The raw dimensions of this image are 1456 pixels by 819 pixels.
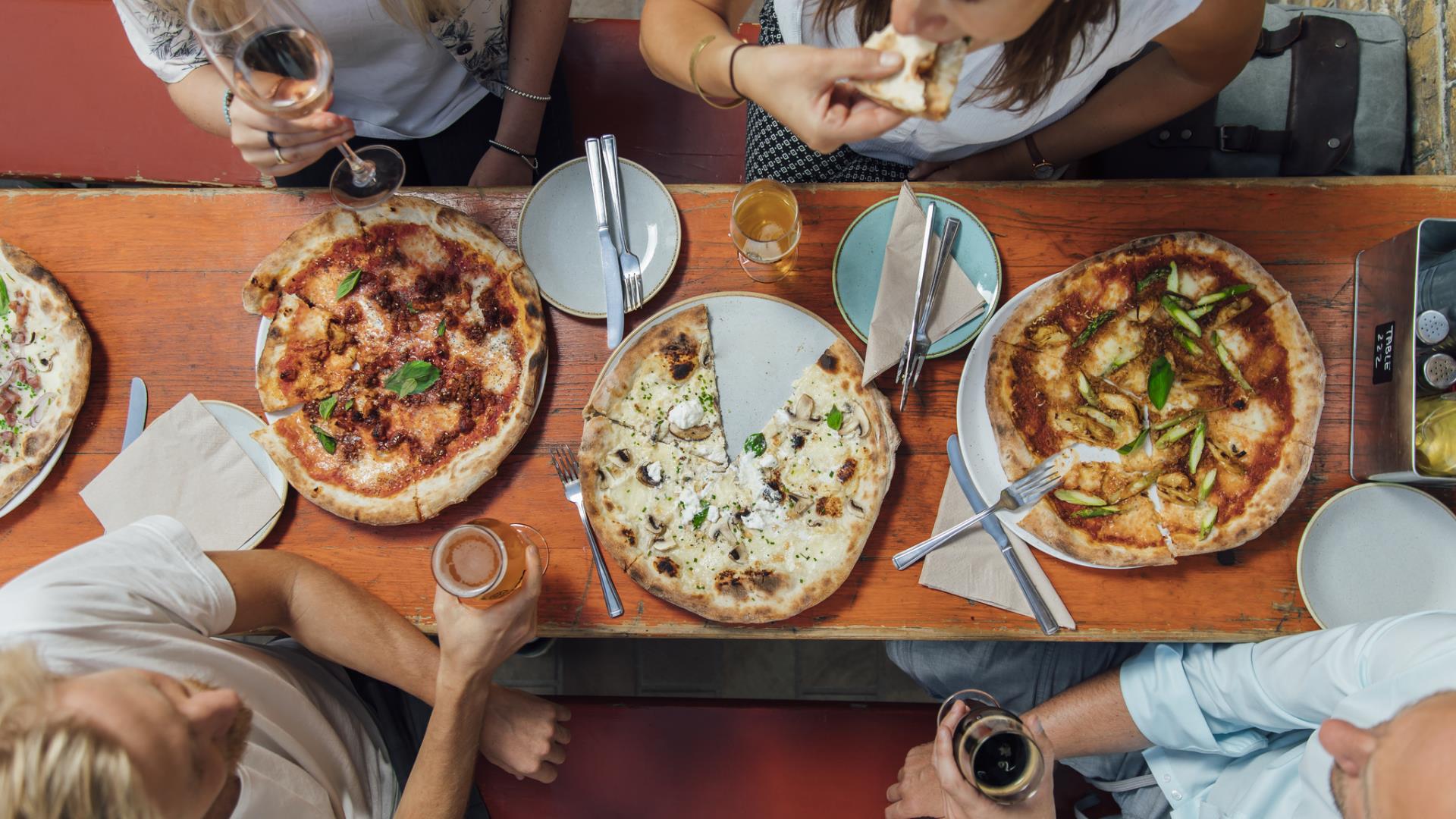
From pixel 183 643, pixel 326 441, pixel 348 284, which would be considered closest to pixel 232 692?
pixel 183 643

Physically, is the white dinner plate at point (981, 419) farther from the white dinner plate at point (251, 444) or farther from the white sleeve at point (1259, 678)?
the white dinner plate at point (251, 444)

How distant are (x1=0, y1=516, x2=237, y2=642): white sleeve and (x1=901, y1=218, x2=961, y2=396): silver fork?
178 cm

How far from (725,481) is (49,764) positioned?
55.9 inches

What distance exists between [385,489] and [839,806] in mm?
1604

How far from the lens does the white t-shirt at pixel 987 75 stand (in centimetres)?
172

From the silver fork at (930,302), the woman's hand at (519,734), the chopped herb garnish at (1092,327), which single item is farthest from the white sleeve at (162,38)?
the chopped herb garnish at (1092,327)

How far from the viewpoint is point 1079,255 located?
201 cm

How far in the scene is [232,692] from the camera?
1598mm

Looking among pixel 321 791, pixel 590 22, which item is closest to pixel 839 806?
pixel 321 791

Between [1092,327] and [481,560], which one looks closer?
[481,560]

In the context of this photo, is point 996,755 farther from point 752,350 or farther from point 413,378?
point 413,378

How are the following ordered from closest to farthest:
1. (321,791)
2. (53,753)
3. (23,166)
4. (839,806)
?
(53,753) < (321,791) < (839,806) < (23,166)

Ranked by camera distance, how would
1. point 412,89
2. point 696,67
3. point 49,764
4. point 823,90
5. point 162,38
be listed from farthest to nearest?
point 412,89 < point 162,38 < point 696,67 < point 823,90 < point 49,764

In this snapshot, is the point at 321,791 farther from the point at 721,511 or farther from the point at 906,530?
the point at 906,530
